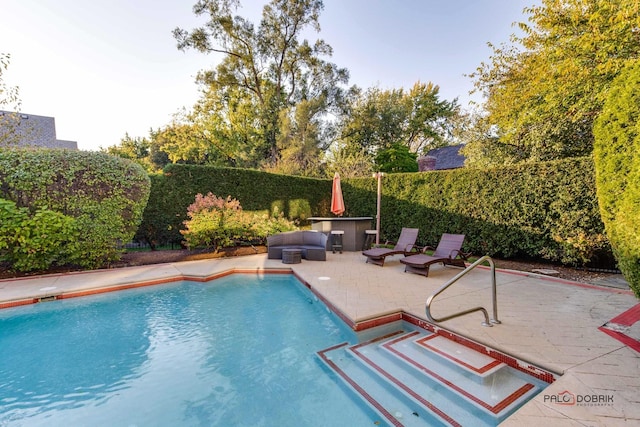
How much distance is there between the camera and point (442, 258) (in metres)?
6.75

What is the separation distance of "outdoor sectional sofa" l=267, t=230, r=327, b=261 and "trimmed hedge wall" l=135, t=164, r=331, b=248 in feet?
12.3

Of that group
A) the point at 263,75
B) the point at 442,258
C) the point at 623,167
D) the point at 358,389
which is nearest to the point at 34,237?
the point at 358,389

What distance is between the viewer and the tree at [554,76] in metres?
6.91

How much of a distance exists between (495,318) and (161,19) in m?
14.0

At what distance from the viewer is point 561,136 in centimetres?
1021

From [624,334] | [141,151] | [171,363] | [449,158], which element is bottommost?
[171,363]

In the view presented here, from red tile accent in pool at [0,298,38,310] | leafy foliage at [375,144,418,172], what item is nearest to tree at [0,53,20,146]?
red tile accent in pool at [0,298,38,310]

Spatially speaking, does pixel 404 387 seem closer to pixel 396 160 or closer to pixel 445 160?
pixel 396 160

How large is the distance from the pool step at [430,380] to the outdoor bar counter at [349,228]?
7072 millimetres

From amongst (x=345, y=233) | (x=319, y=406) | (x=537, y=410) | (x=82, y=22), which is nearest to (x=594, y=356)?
(x=537, y=410)

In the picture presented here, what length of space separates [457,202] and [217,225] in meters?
8.47

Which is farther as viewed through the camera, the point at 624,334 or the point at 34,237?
the point at 34,237

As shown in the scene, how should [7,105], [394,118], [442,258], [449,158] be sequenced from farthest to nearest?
[394,118]
[449,158]
[7,105]
[442,258]

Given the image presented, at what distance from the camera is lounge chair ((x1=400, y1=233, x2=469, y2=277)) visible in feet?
21.7
